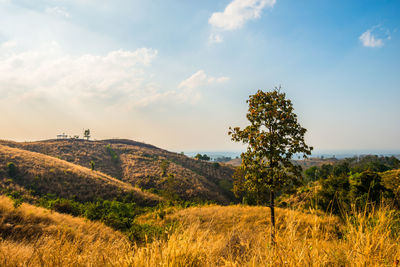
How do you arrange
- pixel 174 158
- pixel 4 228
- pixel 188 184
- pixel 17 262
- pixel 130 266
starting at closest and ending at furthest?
pixel 130 266 < pixel 17 262 < pixel 4 228 < pixel 188 184 < pixel 174 158

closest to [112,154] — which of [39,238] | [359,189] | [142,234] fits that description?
[142,234]

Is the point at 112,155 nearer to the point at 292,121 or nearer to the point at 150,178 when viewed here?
the point at 150,178

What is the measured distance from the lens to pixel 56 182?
36625 millimetres

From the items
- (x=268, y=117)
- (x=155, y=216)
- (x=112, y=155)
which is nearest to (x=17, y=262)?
(x=268, y=117)

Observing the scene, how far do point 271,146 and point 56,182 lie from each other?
42.7 meters

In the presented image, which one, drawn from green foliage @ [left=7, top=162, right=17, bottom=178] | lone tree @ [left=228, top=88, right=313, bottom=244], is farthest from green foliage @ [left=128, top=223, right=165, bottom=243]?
green foliage @ [left=7, top=162, right=17, bottom=178]

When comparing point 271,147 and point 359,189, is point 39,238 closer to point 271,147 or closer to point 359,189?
point 271,147

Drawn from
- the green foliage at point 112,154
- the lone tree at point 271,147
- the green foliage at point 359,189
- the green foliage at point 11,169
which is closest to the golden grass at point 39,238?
the lone tree at point 271,147

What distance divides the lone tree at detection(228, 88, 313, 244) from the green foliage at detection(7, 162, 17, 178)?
46.5 m

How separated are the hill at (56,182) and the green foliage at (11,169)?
15 centimetres

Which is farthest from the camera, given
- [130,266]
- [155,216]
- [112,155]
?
[112,155]

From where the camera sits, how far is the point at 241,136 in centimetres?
1063

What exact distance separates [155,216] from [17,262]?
21708mm

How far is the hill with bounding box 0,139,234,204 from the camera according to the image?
50.6 metres
